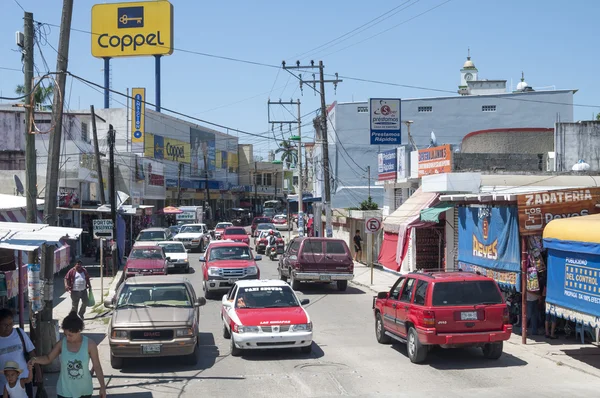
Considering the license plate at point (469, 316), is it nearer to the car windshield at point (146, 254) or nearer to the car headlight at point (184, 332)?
the car headlight at point (184, 332)

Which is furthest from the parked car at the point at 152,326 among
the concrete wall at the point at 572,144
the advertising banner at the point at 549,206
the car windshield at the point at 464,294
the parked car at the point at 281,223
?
the parked car at the point at 281,223

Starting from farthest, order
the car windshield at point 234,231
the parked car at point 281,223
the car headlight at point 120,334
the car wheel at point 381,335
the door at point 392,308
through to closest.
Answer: the parked car at point 281,223, the car windshield at point 234,231, the car wheel at point 381,335, the door at point 392,308, the car headlight at point 120,334

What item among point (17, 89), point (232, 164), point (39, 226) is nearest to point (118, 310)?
point (39, 226)

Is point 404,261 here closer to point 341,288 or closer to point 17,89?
point 341,288

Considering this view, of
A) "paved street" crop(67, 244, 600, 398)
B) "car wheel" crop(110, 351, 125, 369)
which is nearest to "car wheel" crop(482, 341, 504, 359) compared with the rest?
"paved street" crop(67, 244, 600, 398)

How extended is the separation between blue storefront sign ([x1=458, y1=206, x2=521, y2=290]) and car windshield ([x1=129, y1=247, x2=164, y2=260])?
538 inches

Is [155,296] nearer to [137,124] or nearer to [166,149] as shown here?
[137,124]

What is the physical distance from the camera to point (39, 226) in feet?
38.5

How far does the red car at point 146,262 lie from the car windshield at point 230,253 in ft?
10.5

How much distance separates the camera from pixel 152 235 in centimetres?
4059

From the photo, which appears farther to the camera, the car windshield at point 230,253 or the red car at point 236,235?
the red car at point 236,235

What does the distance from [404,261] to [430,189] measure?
18.1 feet

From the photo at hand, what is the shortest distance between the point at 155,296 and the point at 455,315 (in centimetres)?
599

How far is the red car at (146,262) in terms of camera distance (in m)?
26.8
